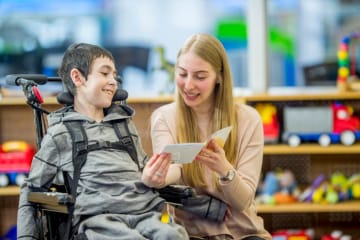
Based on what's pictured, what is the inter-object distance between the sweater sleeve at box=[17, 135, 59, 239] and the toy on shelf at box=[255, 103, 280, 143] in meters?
1.95

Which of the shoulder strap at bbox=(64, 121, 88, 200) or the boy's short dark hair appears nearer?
the shoulder strap at bbox=(64, 121, 88, 200)

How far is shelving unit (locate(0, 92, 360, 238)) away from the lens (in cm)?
389

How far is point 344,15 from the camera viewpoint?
4.58 metres

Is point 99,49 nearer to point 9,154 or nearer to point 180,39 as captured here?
point 9,154

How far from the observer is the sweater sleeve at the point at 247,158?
2.35m

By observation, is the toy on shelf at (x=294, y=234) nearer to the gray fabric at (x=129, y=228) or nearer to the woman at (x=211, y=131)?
the woman at (x=211, y=131)

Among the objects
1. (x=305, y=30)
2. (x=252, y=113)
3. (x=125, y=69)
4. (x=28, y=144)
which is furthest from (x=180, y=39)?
(x=252, y=113)

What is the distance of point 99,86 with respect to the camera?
232 cm

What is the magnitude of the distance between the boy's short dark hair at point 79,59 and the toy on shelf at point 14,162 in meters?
1.74

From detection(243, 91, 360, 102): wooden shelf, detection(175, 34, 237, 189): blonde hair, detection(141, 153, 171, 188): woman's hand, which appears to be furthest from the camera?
detection(243, 91, 360, 102): wooden shelf

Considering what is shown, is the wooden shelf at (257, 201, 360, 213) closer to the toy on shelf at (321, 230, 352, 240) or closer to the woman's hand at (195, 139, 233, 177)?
the toy on shelf at (321, 230, 352, 240)

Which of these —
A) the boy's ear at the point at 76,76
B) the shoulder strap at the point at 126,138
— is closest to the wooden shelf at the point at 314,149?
the shoulder strap at the point at 126,138

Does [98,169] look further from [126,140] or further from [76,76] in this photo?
[76,76]

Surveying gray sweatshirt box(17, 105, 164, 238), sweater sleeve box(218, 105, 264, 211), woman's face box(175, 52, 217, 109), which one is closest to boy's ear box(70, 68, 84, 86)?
gray sweatshirt box(17, 105, 164, 238)
